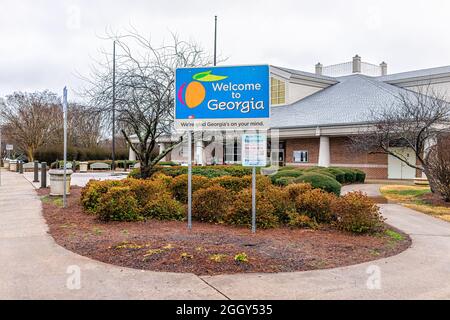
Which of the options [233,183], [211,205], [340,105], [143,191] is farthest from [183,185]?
[340,105]

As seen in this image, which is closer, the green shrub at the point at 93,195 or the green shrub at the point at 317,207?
the green shrub at the point at 317,207

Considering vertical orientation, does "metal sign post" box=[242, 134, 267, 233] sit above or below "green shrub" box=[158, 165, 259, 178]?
above

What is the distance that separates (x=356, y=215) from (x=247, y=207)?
223cm

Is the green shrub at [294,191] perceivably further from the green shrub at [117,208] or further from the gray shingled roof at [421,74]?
the gray shingled roof at [421,74]

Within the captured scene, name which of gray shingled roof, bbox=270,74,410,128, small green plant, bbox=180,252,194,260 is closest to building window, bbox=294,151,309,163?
gray shingled roof, bbox=270,74,410,128

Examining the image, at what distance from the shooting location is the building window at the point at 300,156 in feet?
104

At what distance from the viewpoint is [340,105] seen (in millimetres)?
32062

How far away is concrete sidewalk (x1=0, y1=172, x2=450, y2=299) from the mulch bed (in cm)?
27

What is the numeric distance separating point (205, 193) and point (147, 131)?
258 inches

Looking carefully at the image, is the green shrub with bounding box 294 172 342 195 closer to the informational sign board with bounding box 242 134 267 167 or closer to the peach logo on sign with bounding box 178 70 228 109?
the informational sign board with bounding box 242 134 267 167

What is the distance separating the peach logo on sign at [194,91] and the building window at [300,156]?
23663 millimetres

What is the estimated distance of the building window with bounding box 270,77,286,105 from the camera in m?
36.5

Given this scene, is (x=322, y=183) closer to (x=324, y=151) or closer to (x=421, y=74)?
(x=324, y=151)

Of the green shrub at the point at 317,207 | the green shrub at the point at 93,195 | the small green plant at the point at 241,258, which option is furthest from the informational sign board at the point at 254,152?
the green shrub at the point at 93,195
